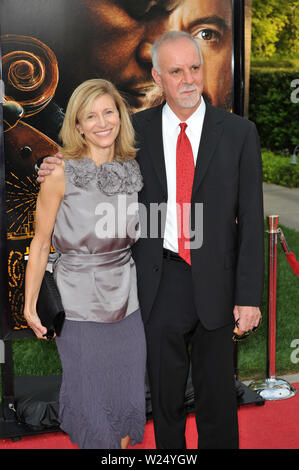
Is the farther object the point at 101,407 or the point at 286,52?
the point at 286,52

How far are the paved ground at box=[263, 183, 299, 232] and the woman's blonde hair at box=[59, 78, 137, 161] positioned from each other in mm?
7907

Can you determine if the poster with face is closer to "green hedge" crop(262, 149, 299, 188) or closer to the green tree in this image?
"green hedge" crop(262, 149, 299, 188)

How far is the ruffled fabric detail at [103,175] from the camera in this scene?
2832 mm

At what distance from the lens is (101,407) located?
302 cm

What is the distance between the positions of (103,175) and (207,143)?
50 cm

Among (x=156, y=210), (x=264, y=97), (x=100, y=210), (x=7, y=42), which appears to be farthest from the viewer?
(x=264, y=97)

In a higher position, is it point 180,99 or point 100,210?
point 180,99

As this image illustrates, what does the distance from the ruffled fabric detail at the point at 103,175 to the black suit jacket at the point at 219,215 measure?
0.56 feet

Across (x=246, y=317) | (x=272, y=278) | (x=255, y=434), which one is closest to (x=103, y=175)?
(x=246, y=317)

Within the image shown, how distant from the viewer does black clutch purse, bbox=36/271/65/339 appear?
283 cm

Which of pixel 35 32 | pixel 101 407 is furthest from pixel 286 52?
pixel 101 407

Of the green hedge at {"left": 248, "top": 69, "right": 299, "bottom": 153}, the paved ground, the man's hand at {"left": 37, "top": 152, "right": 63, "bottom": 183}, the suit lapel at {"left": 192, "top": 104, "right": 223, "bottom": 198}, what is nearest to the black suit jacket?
the suit lapel at {"left": 192, "top": 104, "right": 223, "bottom": 198}

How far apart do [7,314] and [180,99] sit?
1.77m
